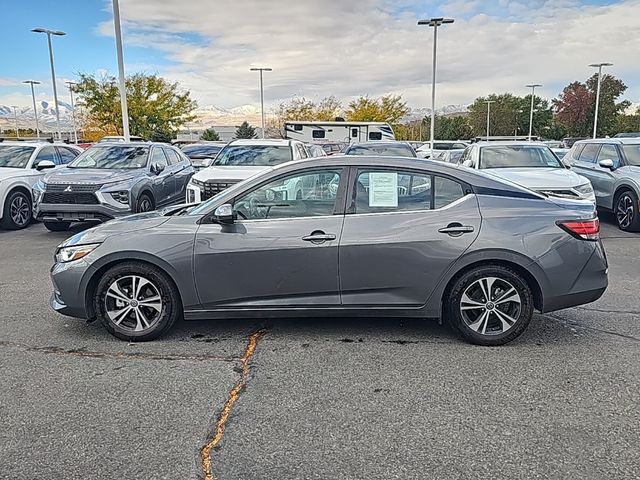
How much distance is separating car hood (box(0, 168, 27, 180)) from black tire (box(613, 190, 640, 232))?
11.5m

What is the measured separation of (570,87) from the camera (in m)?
57.3

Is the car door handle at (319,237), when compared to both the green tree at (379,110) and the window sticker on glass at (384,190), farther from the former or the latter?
the green tree at (379,110)

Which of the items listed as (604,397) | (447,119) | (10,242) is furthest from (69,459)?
A: (447,119)

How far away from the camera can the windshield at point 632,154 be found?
10508 millimetres

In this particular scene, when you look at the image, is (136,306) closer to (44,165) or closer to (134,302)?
(134,302)

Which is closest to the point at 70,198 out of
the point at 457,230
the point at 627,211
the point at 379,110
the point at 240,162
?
the point at 240,162

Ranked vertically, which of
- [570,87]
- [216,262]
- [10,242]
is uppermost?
[570,87]

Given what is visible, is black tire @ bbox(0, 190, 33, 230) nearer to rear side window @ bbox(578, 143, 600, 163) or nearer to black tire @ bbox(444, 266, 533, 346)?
black tire @ bbox(444, 266, 533, 346)

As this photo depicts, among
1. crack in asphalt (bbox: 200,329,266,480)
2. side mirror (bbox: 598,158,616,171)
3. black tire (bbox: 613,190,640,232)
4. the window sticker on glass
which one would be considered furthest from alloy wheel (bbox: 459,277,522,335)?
side mirror (bbox: 598,158,616,171)

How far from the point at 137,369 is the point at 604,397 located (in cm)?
320

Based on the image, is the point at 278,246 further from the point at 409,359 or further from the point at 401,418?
the point at 401,418

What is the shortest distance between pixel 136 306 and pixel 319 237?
1.61 m

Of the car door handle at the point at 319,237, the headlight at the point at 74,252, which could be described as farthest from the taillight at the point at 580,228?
the headlight at the point at 74,252

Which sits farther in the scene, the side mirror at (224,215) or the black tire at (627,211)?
the black tire at (627,211)
